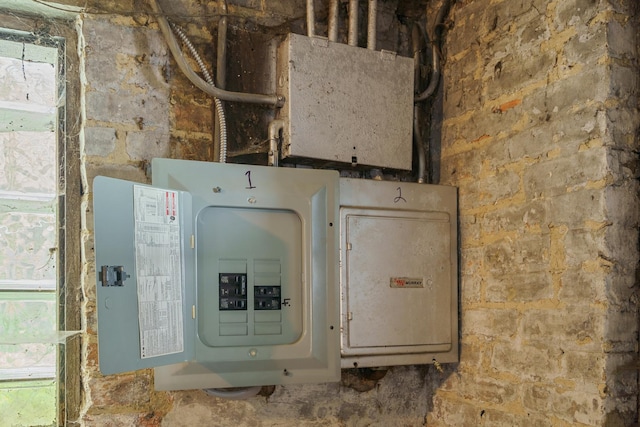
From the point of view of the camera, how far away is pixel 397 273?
6.52ft

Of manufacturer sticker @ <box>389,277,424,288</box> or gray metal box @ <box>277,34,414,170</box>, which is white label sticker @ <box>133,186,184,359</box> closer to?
gray metal box @ <box>277,34,414,170</box>

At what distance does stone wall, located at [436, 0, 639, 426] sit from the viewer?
5.16 ft

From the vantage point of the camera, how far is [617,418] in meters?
1.55

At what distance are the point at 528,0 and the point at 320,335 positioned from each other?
1.24 metres

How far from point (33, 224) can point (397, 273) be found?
3.99 feet

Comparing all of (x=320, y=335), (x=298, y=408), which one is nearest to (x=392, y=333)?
(x=320, y=335)

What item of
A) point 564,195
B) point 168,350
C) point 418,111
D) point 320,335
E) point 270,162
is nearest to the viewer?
point 168,350

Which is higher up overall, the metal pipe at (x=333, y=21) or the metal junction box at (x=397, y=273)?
the metal pipe at (x=333, y=21)

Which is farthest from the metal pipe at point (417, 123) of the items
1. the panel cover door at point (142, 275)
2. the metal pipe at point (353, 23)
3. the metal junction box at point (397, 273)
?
the panel cover door at point (142, 275)

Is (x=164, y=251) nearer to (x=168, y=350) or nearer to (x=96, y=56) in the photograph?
(x=168, y=350)

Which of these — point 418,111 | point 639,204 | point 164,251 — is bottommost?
point 164,251

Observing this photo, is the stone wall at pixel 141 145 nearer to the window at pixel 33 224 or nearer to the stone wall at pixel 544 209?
the window at pixel 33 224

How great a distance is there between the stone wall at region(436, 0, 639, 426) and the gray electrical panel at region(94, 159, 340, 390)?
531 millimetres

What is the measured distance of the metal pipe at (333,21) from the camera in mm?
2057
